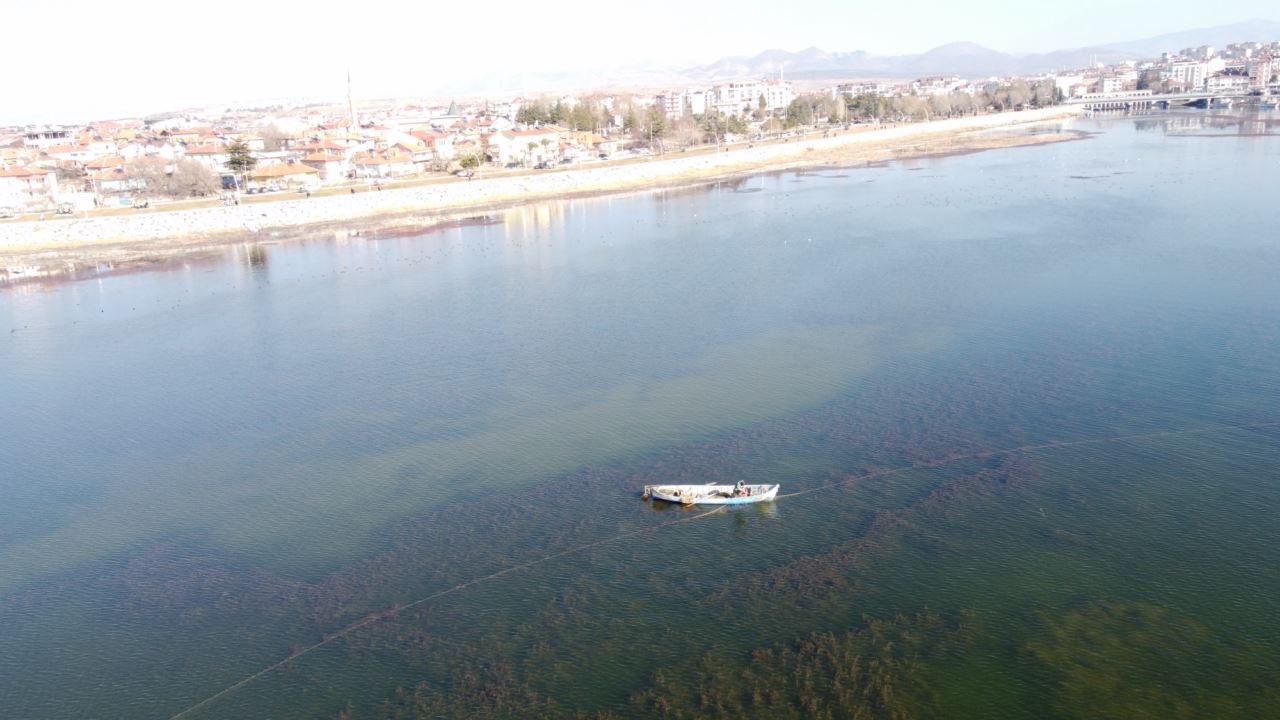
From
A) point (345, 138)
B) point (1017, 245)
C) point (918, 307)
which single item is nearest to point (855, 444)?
point (918, 307)

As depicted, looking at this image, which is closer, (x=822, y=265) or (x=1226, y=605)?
(x=1226, y=605)

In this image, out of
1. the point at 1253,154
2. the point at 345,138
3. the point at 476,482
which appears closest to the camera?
the point at 476,482

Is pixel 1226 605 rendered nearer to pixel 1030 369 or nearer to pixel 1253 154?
pixel 1030 369

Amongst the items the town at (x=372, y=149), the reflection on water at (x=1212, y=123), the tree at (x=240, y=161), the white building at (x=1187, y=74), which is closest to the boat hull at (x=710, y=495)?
the town at (x=372, y=149)

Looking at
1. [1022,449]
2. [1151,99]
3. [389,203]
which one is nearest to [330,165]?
[389,203]

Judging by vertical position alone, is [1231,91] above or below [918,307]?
above

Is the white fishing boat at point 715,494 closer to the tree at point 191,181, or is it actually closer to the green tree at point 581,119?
the tree at point 191,181
